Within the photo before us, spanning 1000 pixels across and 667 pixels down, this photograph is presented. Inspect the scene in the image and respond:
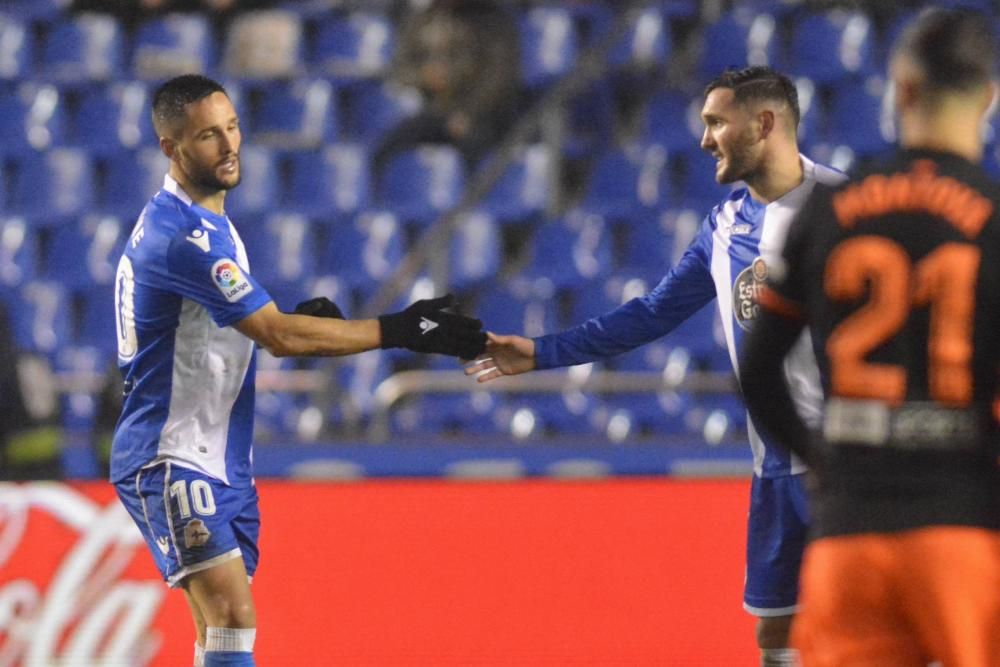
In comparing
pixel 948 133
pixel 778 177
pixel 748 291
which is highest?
pixel 778 177

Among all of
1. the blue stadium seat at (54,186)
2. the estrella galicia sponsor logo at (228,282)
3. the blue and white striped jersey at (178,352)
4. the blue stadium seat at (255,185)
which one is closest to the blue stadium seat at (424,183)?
the blue stadium seat at (255,185)

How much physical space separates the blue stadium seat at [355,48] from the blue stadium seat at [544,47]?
983mm

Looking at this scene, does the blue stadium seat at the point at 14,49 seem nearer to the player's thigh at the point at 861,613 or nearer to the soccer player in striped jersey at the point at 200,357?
the soccer player in striped jersey at the point at 200,357

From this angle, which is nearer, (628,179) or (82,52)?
(628,179)

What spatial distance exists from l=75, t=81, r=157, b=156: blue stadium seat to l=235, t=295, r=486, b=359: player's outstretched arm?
5977 mm

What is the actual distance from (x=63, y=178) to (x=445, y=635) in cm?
550

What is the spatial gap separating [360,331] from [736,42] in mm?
6217

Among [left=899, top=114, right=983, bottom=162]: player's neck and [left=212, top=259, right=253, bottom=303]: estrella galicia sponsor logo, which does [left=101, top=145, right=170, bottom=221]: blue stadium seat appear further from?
[left=899, top=114, right=983, bottom=162]: player's neck

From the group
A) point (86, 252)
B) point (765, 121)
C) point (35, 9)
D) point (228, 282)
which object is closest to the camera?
point (228, 282)

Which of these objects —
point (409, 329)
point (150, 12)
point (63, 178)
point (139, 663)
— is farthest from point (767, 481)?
point (150, 12)

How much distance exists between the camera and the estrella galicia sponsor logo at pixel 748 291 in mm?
4523

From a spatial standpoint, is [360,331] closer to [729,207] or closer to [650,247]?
[729,207]

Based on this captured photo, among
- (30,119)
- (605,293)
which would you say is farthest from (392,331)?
(30,119)

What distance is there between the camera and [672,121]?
33.1 feet
